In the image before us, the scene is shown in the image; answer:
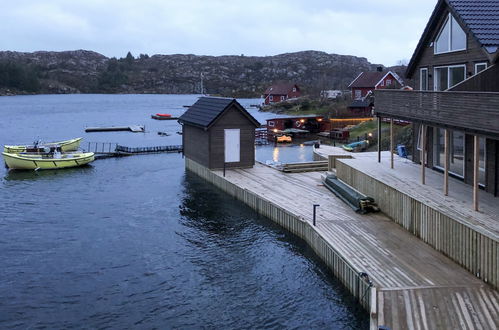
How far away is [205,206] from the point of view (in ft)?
112

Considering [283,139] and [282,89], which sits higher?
[282,89]

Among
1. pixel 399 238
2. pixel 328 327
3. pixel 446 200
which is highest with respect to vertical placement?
pixel 446 200

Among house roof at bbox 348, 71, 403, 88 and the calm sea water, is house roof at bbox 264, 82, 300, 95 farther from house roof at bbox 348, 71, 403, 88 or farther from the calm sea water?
the calm sea water

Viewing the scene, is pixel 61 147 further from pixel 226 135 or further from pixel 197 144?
pixel 226 135

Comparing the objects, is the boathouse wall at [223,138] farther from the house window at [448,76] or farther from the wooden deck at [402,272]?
the house window at [448,76]

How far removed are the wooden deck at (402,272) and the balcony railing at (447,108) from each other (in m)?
4.86

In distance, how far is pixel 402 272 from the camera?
18.9 m

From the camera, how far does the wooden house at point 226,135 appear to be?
40.2m

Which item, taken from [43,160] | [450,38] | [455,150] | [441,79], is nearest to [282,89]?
[43,160]

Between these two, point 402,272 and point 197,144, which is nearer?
point 402,272

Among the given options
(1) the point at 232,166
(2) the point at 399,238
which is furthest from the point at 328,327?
(1) the point at 232,166

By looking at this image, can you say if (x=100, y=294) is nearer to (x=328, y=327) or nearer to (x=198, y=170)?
(x=328, y=327)

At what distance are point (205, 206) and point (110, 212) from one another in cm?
579

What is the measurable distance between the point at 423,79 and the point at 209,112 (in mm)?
16884
